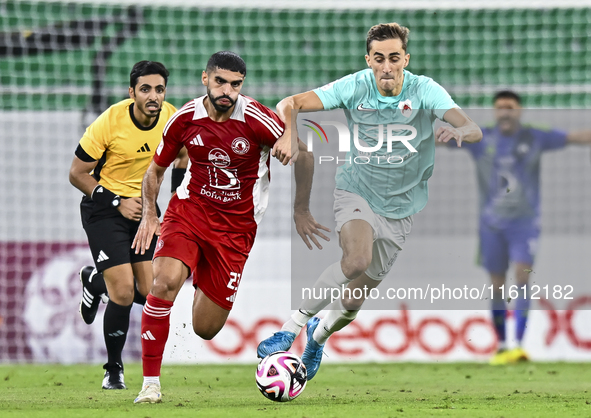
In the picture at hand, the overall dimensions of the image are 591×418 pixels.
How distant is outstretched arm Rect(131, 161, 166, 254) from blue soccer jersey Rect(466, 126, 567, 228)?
4245 millimetres

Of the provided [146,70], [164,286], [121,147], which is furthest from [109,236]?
[164,286]

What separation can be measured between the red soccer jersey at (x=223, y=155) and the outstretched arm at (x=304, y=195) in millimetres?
387

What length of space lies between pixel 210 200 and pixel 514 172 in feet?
13.7

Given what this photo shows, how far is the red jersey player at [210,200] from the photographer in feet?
17.6

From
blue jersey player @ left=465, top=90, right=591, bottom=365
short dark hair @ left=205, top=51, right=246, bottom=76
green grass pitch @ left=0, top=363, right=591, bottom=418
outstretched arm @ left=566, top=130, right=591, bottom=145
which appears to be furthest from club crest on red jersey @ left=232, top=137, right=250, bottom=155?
outstretched arm @ left=566, top=130, right=591, bottom=145

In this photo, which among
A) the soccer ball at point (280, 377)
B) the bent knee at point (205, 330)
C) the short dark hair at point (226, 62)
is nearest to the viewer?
the soccer ball at point (280, 377)

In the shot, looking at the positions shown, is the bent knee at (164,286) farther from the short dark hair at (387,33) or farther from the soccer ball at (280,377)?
the short dark hair at (387,33)

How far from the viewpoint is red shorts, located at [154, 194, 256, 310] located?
216 inches

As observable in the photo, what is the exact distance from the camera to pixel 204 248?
5.73 metres

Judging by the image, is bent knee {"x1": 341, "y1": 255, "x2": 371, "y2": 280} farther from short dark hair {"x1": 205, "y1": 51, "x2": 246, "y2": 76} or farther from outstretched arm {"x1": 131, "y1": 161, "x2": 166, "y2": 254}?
short dark hair {"x1": 205, "y1": 51, "x2": 246, "y2": 76}

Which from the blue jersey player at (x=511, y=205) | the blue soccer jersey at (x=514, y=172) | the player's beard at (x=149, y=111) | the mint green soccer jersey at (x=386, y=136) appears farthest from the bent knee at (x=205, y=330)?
the blue soccer jersey at (x=514, y=172)

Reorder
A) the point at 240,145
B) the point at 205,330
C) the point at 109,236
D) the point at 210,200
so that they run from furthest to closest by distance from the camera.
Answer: the point at 109,236 → the point at 205,330 → the point at 210,200 → the point at 240,145

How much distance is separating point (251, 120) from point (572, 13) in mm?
7885

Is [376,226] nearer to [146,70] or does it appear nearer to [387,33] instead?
[387,33]
